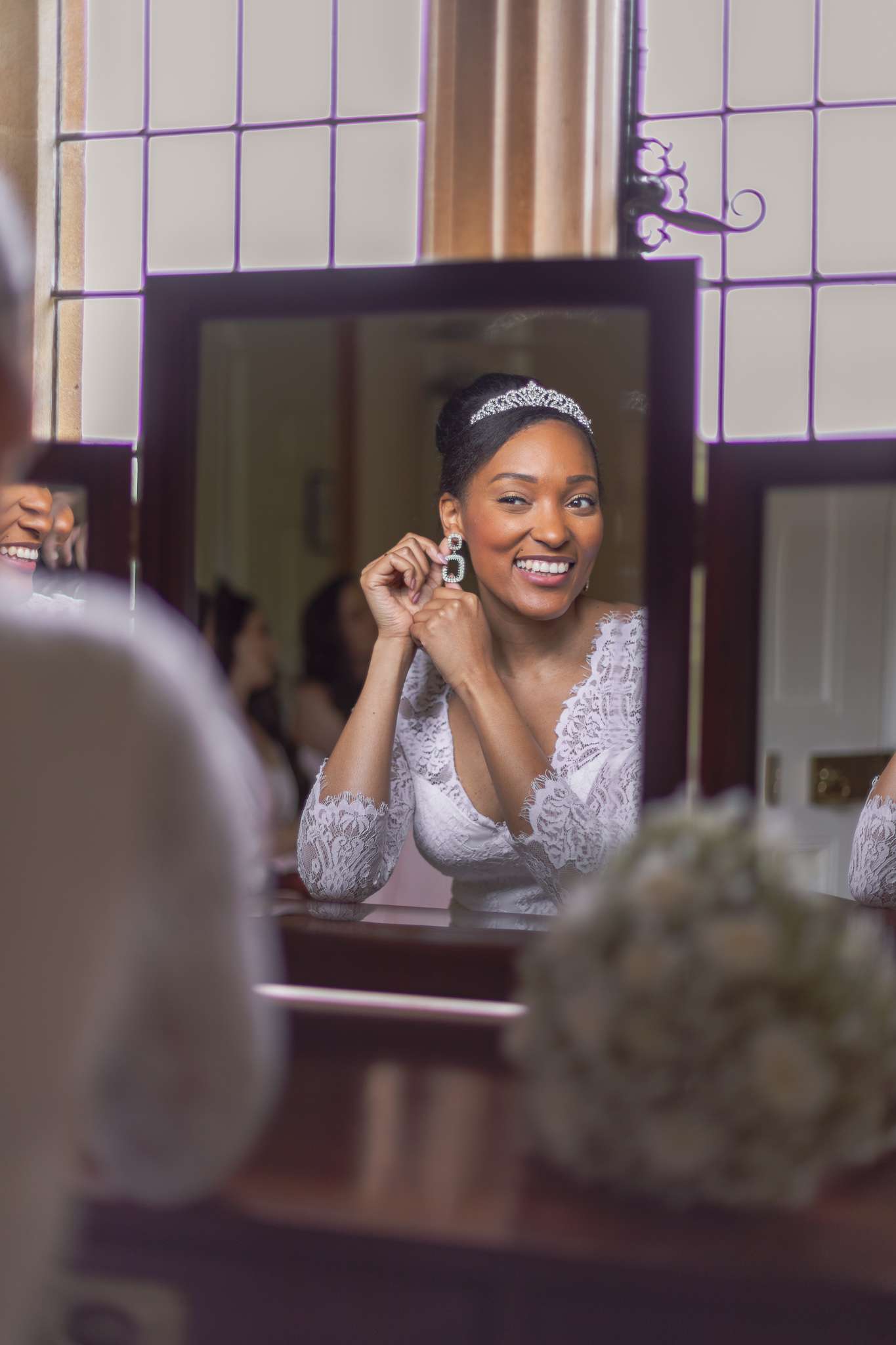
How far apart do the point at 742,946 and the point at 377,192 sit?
2.36 meters

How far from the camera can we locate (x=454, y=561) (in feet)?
5.70

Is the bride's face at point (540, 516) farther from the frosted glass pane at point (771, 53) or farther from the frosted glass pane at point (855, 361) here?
the frosted glass pane at point (771, 53)

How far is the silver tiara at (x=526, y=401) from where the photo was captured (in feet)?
5.54

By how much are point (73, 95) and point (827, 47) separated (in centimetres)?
161

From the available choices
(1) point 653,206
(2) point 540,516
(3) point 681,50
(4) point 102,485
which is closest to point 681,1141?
(2) point 540,516

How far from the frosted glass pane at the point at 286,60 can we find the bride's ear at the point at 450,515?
4.93ft

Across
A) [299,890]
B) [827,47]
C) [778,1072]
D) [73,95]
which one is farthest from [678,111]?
[778,1072]

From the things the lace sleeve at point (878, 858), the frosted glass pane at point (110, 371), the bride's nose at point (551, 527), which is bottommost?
the lace sleeve at point (878, 858)

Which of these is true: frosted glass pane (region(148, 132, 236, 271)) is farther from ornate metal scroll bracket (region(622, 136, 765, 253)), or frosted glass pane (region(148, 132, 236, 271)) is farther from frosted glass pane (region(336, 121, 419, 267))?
ornate metal scroll bracket (region(622, 136, 765, 253))

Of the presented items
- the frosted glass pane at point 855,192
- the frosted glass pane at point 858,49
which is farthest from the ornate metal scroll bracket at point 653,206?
the frosted glass pane at point 858,49

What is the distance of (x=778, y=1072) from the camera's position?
2.52 feet

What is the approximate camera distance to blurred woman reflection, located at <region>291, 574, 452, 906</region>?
179 centimetres

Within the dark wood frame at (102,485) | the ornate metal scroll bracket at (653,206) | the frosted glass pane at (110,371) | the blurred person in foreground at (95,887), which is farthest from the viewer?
the frosted glass pane at (110,371)

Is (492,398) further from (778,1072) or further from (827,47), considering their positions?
(827,47)
